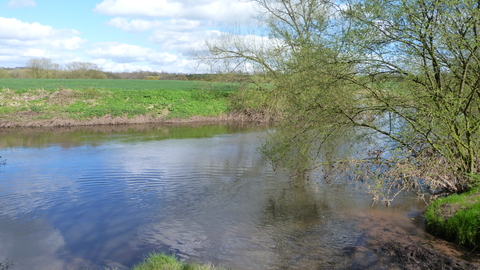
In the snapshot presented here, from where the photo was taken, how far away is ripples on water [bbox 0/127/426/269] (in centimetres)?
816

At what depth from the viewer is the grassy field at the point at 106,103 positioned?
31250 mm

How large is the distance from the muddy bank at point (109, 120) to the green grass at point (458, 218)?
21.7m

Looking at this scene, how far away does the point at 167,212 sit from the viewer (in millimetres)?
10719

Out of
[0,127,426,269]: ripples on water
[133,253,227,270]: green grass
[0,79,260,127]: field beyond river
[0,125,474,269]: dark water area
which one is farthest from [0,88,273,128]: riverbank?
[133,253,227,270]: green grass

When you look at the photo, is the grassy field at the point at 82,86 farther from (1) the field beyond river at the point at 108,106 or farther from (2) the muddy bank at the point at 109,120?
(2) the muddy bank at the point at 109,120

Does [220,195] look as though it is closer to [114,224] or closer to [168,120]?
[114,224]

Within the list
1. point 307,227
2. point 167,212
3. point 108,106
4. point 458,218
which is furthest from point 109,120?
point 458,218

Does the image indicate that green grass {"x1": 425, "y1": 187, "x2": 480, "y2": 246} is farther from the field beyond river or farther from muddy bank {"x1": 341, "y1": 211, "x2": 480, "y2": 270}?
the field beyond river

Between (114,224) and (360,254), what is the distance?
232 inches

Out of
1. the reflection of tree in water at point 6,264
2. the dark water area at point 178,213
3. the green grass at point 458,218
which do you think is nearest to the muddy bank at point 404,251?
the dark water area at point 178,213

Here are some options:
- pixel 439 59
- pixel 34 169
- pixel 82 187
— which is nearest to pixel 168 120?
pixel 34 169

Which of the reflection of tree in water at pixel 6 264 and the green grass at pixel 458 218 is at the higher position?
the green grass at pixel 458 218

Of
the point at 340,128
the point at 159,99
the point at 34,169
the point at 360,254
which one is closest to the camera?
the point at 360,254

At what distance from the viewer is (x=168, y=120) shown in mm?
34094
